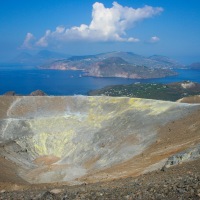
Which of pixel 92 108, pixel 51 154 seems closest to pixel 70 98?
pixel 92 108

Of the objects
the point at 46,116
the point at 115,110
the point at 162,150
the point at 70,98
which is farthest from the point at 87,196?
the point at 70,98

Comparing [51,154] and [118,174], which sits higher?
[118,174]

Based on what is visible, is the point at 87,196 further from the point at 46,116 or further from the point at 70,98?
the point at 70,98

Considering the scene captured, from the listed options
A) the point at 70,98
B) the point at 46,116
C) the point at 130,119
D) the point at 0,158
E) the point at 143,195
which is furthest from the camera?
the point at 70,98

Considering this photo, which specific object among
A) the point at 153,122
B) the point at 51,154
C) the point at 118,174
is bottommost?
the point at 51,154

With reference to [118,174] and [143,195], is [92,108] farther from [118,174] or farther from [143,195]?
[143,195]

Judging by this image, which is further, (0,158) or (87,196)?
(0,158)

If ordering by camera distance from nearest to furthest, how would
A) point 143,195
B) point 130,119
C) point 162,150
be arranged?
point 143,195, point 162,150, point 130,119
